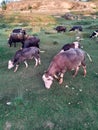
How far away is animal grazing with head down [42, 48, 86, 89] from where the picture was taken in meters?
15.8

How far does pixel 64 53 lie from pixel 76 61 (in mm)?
728

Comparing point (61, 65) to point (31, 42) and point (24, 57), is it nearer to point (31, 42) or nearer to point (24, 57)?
point (24, 57)

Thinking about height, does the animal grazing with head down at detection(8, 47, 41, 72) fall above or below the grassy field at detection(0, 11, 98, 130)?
below

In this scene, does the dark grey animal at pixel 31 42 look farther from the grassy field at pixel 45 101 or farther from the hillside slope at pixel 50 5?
the hillside slope at pixel 50 5

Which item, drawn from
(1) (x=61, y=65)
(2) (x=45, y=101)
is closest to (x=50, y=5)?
(1) (x=61, y=65)

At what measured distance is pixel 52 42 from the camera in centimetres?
2570

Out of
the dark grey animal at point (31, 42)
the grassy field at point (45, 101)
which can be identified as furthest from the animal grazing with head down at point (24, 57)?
the dark grey animal at point (31, 42)

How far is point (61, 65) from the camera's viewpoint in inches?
635

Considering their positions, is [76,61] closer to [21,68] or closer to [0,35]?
[21,68]

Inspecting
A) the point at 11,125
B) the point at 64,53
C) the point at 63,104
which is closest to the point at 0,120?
the point at 11,125

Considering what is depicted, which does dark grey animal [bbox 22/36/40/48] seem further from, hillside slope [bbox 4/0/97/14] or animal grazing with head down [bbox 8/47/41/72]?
hillside slope [bbox 4/0/97/14]

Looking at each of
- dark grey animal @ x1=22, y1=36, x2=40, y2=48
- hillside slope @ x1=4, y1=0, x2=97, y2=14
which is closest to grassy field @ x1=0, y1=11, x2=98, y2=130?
dark grey animal @ x1=22, y1=36, x2=40, y2=48

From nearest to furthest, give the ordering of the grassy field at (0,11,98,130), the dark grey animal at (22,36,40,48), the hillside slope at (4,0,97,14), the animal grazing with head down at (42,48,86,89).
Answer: the grassy field at (0,11,98,130), the animal grazing with head down at (42,48,86,89), the dark grey animal at (22,36,40,48), the hillside slope at (4,0,97,14)

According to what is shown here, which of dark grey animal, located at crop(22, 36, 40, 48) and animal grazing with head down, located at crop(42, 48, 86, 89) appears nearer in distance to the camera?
animal grazing with head down, located at crop(42, 48, 86, 89)
